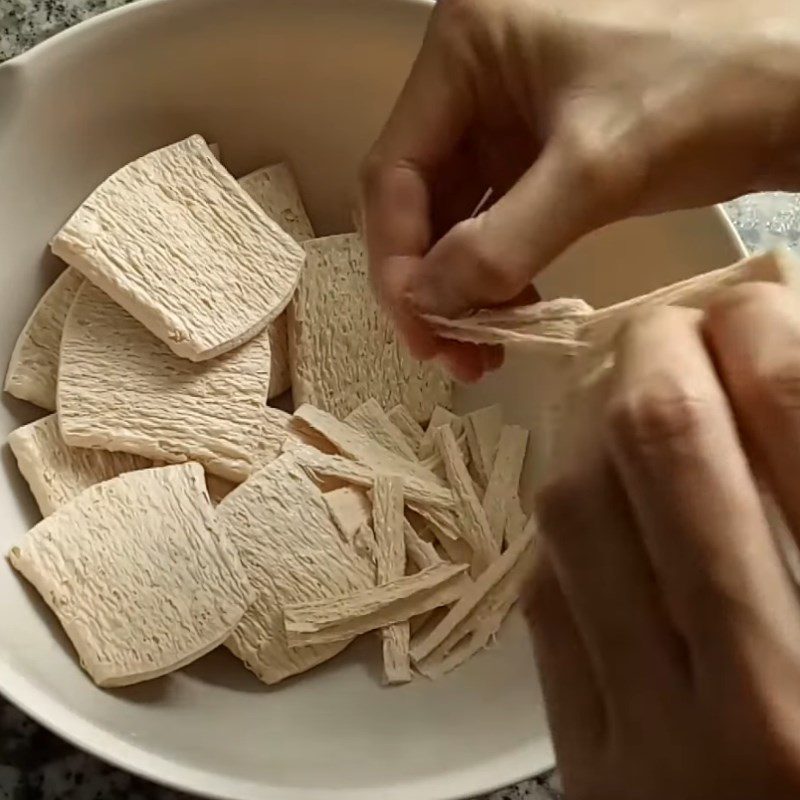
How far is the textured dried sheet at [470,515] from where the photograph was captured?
75cm

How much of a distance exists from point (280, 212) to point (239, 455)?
187mm

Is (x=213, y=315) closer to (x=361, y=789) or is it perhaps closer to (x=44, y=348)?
(x=44, y=348)

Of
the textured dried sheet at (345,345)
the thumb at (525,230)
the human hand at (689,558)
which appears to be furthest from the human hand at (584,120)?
the textured dried sheet at (345,345)

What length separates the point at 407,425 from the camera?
0.80 m

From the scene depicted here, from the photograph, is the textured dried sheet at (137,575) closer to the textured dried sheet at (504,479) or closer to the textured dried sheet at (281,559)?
the textured dried sheet at (281,559)

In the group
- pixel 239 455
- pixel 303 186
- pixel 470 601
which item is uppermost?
pixel 303 186

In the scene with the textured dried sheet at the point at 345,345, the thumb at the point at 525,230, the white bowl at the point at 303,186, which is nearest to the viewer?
the thumb at the point at 525,230

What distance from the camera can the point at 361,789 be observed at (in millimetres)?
591

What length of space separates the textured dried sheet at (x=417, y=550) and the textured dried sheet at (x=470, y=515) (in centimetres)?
3

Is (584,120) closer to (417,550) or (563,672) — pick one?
(563,672)

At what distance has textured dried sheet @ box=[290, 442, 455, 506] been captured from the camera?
0.76 meters

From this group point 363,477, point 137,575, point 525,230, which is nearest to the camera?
point 525,230

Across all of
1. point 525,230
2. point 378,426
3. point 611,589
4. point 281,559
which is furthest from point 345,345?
point 611,589

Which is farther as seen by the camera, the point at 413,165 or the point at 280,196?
the point at 280,196
